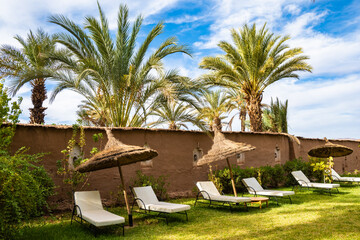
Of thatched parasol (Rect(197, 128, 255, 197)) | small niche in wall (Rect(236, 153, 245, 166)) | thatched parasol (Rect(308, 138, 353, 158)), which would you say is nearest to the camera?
thatched parasol (Rect(197, 128, 255, 197))

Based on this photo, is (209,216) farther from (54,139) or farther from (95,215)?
(54,139)

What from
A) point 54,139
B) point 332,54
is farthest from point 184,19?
point 54,139

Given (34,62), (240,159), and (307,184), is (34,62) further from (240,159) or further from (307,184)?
(307,184)

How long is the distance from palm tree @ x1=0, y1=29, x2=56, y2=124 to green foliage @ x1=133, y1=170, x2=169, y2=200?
538cm

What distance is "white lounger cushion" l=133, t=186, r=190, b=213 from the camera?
6.98 meters

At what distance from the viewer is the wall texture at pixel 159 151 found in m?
8.45

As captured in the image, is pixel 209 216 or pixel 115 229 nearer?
pixel 115 229

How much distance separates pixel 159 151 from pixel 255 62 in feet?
24.9

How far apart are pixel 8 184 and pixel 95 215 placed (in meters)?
2.03

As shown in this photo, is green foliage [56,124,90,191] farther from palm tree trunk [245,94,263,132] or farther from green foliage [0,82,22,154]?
palm tree trunk [245,94,263,132]

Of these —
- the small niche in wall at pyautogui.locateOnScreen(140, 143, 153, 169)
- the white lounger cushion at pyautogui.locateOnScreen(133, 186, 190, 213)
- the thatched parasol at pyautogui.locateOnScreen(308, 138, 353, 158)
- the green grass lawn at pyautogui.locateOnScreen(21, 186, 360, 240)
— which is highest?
the thatched parasol at pyautogui.locateOnScreen(308, 138, 353, 158)

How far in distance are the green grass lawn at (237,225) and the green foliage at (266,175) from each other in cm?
276

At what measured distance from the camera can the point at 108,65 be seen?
37.5 feet

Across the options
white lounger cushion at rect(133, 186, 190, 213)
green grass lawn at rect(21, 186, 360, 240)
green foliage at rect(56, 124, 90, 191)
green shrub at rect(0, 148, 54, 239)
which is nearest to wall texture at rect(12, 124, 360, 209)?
green foliage at rect(56, 124, 90, 191)
